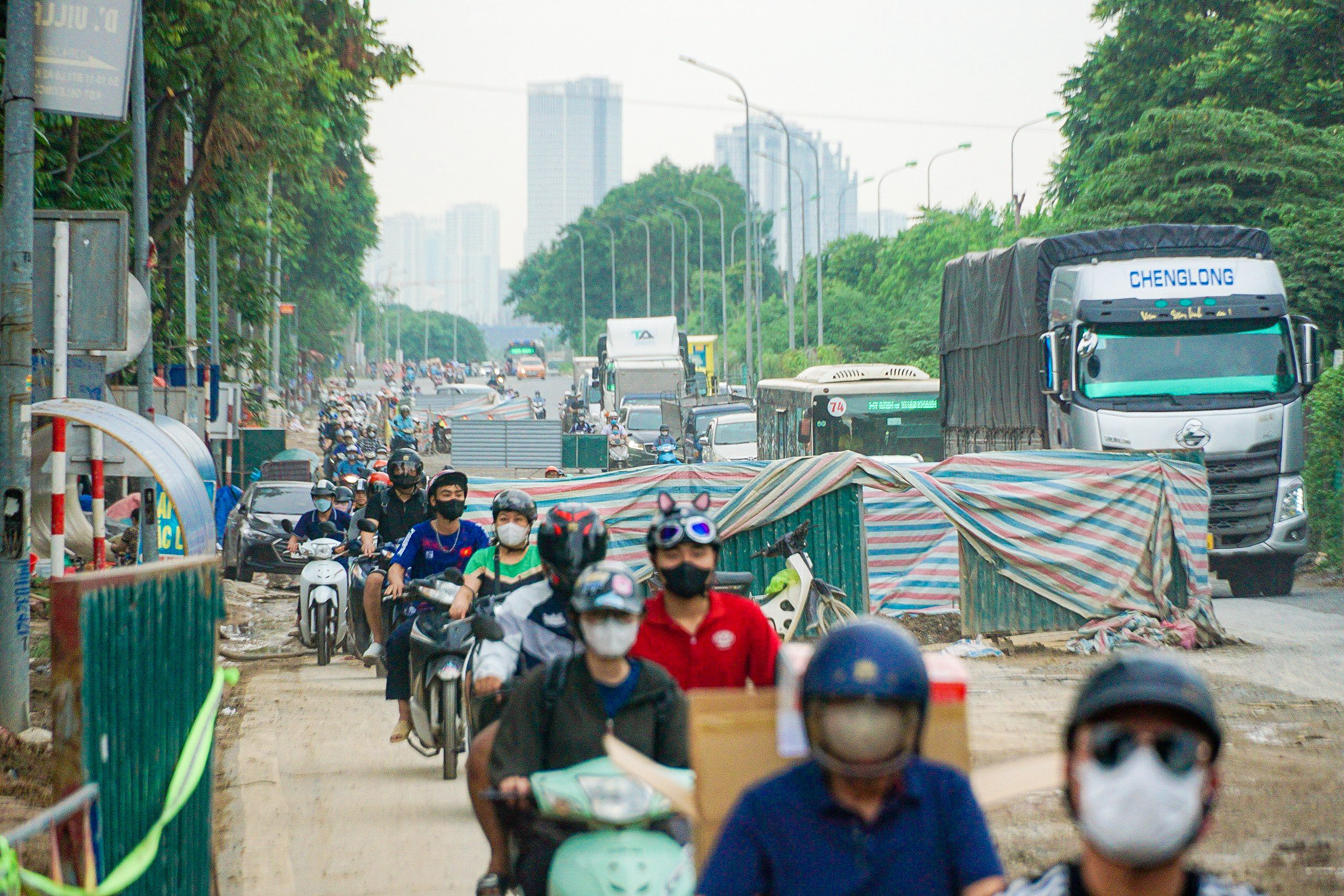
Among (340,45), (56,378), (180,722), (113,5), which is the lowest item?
(180,722)

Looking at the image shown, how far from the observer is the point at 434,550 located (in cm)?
929

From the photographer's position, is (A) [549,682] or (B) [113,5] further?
(B) [113,5]

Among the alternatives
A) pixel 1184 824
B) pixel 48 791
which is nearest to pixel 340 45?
pixel 48 791

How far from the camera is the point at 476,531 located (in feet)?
30.8

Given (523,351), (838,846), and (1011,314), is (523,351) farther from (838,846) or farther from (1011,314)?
(838,846)

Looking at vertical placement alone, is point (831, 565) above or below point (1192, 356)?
below

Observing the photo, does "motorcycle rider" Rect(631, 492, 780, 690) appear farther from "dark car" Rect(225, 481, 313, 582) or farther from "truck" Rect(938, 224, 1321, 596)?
"dark car" Rect(225, 481, 313, 582)

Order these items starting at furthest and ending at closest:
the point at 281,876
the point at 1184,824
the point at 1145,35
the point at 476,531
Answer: the point at 1145,35 → the point at 476,531 → the point at 281,876 → the point at 1184,824

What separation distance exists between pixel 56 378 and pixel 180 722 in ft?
18.0

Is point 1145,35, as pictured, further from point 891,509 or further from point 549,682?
point 549,682

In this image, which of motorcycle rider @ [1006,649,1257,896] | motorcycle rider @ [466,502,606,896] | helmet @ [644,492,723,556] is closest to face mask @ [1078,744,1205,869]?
motorcycle rider @ [1006,649,1257,896]

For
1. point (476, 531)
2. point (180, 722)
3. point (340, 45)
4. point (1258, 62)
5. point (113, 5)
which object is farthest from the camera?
point (1258, 62)

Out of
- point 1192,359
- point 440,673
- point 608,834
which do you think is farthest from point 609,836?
point 1192,359

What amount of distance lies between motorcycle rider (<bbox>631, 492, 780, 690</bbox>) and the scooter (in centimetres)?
934
